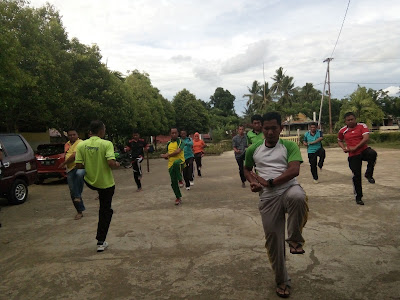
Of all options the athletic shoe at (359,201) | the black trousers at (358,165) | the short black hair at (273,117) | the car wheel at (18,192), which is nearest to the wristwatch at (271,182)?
the short black hair at (273,117)

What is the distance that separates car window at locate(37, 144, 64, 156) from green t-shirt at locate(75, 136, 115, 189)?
27.3 ft

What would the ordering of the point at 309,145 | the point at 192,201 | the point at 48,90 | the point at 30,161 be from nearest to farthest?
1. the point at 192,201
2. the point at 30,161
3. the point at 309,145
4. the point at 48,90

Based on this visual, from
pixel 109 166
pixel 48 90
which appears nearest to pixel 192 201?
pixel 109 166

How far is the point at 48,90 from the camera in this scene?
41.2 feet

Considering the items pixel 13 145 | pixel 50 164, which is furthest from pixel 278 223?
pixel 50 164

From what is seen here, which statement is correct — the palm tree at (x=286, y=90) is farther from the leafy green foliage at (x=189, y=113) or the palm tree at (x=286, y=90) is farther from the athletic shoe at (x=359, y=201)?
the athletic shoe at (x=359, y=201)

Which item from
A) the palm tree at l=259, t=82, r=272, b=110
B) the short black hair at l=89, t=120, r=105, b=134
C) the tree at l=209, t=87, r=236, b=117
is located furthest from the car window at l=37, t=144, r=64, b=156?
the tree at l=209, t=87, r=236, b=117

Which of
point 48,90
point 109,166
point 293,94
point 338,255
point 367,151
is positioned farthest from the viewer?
point 293,94

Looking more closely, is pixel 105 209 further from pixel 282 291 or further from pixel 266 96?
pixel 266 96

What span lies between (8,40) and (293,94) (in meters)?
49.6

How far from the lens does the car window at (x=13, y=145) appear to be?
7.84m

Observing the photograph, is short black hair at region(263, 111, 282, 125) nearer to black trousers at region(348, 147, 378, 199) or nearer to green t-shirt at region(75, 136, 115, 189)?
green t-shirt at region(75, 136, 115, 189)

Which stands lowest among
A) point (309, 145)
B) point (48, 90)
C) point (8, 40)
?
point (309, 145)

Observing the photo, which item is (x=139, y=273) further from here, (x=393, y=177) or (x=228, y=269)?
(x=393, y=177)
